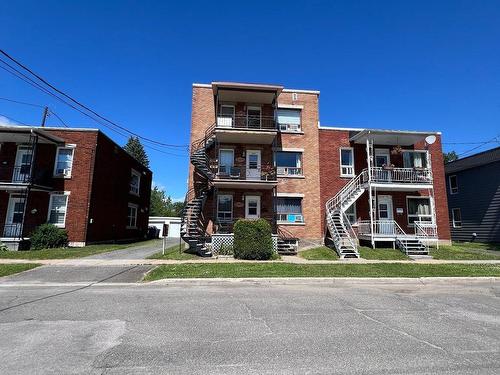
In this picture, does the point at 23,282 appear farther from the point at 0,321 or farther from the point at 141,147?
the point at 141,147

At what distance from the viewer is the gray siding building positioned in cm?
2564

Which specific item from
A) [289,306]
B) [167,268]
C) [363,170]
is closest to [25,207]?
[167,268]

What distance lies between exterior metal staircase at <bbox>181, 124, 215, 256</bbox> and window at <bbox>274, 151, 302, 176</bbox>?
4713mm

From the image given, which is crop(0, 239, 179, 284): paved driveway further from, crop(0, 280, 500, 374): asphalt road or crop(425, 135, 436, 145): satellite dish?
crop(425, 135, 436, 145): satellite dish

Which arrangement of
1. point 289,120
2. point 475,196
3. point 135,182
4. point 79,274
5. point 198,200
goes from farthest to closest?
1. point 135,182
2. point 475,196
3. point 289,120
4. point 198,200
5. point 79,274

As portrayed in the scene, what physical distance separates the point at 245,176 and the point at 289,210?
156 inches

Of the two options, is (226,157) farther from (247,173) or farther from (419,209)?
(419,209)

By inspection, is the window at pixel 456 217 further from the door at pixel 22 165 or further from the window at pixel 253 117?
the door at pixel 22 165

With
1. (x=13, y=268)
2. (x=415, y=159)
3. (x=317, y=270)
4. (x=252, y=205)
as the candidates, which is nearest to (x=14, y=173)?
(x=13, y=268)

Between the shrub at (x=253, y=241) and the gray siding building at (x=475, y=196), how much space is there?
20.1 m

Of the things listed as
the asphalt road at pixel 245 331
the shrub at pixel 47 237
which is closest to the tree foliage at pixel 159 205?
the shrub at pixel 47 237

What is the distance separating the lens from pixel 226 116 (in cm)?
2247

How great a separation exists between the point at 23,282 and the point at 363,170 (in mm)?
19500

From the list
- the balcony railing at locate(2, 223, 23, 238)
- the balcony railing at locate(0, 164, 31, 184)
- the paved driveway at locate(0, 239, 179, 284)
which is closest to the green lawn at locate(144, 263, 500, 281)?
the paved driveway at locate(0, 239, 179, 284)
